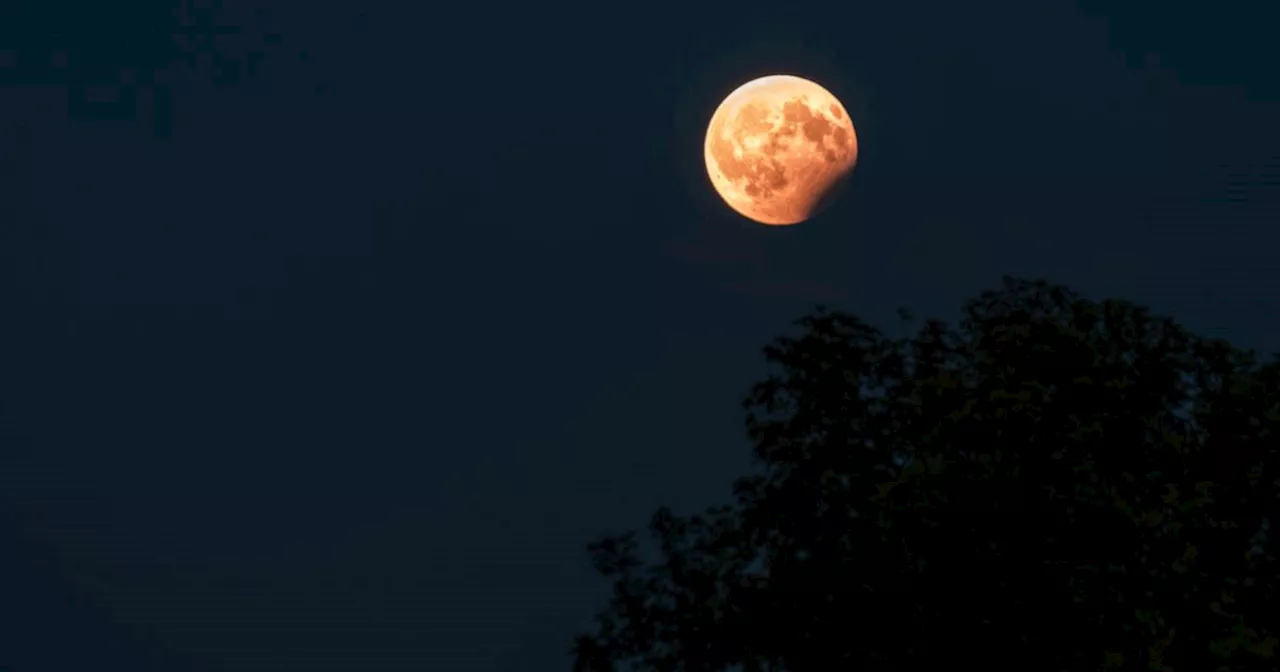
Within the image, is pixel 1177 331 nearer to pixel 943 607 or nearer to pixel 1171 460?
pixel 1171 460

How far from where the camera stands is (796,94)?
185 ft

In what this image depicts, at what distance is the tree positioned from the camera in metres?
34.1

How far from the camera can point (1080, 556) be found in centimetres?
3453

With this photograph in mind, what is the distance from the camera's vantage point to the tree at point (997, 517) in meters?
34.1

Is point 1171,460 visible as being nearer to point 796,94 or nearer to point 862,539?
point 862,539

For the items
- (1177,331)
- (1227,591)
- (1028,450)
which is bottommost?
(1227,591)

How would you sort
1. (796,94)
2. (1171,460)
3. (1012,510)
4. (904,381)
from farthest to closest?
1. (796,94)
2. (904,381)
3. (1171,460)
4. (1012,510)

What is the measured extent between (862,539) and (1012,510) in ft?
8.38

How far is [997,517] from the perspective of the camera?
112ft

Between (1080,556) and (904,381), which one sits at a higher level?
(904,381)

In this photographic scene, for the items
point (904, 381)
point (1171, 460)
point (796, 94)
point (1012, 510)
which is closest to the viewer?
point (1012, 510)

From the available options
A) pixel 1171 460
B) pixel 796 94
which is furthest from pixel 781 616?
pixel 796 94

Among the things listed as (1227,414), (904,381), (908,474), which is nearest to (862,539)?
(908,474)

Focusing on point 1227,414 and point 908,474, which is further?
point 1227,414
